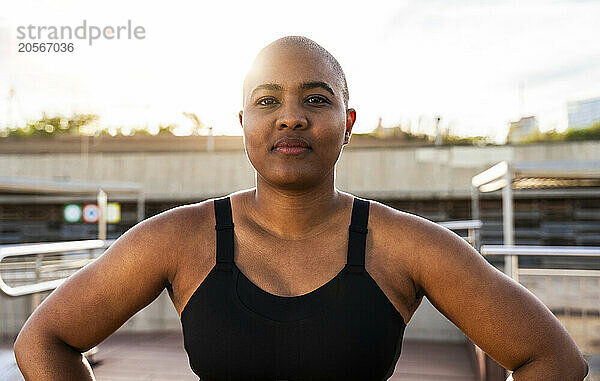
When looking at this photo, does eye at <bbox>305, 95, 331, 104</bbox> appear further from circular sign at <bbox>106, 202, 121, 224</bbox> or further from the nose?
circular sign at <bbox>106, 202, 121, 224</bbox>

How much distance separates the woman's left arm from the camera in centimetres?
89

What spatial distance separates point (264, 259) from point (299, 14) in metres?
2.97

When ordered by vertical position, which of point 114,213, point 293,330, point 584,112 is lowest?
point 114,213

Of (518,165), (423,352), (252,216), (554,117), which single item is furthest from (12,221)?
(252,216)

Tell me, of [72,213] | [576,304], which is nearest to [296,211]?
[576,304]

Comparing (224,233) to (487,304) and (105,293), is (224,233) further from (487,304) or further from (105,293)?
(487,304)

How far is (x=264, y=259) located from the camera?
37.7 inches

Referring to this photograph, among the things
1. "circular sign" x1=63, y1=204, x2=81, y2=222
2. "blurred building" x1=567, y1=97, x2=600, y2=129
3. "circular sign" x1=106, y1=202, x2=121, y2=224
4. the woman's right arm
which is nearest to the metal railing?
the woman's right arm

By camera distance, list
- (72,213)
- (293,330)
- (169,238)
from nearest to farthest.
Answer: (293,330)
(169,238)
(72,213)

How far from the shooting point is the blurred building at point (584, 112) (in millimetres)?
8188

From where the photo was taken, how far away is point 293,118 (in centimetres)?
89

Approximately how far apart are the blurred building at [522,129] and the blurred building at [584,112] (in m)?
0.52

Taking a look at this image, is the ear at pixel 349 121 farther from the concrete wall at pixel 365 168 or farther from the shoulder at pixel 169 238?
the concrete wall at pixel 365 168

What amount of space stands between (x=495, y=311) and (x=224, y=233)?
0.47 metres
